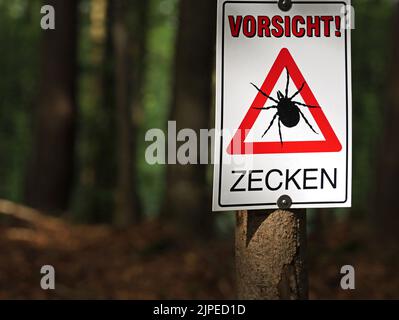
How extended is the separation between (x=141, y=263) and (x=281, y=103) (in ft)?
18.4

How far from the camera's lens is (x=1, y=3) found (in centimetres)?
2784

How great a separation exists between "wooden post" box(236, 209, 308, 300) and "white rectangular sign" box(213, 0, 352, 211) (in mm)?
191

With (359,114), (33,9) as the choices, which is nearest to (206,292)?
(359,114)

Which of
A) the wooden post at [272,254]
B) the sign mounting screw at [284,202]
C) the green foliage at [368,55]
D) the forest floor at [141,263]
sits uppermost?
the green foliage at [368,55]

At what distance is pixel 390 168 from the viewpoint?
11219 millimetres

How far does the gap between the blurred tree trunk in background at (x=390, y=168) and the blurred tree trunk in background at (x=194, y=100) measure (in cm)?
313

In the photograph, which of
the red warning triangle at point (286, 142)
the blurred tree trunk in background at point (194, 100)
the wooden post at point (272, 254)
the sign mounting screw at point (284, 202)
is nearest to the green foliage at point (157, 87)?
the blurred tree trunk in background at point (194, 100)

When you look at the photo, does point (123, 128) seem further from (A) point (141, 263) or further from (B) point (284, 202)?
(B) point (284, 202)

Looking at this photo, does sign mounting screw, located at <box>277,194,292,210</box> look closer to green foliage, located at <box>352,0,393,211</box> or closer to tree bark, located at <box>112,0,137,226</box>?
tree bark, located at <box>112,0,137,226</box>

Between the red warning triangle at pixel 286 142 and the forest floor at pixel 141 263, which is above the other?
the red warning triangle at pixel 286 142

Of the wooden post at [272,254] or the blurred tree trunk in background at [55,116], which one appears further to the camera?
the blurred tree trunk in background at [55,116]

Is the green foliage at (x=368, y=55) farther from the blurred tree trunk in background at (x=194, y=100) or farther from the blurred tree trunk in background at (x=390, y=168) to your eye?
the blurred tree trunk in background at (x=194, y=100)

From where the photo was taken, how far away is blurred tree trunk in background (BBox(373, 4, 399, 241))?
1113 centimetres

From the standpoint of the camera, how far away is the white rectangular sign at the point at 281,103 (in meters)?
3.21
